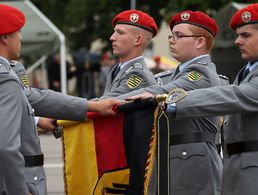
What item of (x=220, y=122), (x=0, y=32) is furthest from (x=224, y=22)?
(x=0, y=32)

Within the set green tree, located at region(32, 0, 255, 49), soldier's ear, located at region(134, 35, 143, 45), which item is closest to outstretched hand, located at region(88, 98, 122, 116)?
soldier's ear, located at region(134, 35, 143, 45)

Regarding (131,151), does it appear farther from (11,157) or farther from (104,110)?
(11,157)

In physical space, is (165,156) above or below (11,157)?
below

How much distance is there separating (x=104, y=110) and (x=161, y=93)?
40 cm

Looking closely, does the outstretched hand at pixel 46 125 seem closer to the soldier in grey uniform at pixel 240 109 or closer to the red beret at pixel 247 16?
the soldier in grey uniform at pixel 240 109

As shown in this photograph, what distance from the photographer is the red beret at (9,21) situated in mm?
5090

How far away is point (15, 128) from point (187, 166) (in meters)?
1.84

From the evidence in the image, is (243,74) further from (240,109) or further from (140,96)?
(140,96)

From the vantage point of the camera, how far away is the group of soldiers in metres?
4.91

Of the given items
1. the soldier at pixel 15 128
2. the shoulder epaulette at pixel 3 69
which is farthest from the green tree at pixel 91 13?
the shoulder epaulette at pixel 3 69

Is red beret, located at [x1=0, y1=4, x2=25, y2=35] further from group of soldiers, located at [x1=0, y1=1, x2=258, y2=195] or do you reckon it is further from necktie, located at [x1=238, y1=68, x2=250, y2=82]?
necktie, located at [x1=238, y1=68, x2=250, y2=82]

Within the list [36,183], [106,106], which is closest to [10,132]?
[36,183]

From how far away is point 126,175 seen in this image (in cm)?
611

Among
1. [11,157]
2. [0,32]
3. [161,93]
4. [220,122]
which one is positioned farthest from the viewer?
[220,122]
